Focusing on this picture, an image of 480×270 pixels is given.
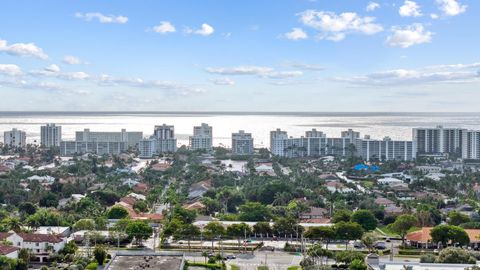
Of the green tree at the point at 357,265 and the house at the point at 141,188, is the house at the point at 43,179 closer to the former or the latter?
the house at the point at 141,188

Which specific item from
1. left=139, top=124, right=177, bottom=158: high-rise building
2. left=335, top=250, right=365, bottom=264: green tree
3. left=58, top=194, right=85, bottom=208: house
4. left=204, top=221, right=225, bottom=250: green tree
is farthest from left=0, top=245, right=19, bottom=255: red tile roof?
left=139, top=124, right=177, bottom=158: high-rise building

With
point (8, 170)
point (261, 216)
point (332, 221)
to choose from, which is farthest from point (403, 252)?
point (8, 170)

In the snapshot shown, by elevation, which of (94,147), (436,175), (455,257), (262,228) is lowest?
(262,228)

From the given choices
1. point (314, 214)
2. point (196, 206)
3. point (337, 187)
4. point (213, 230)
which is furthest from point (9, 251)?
point (337, 187)

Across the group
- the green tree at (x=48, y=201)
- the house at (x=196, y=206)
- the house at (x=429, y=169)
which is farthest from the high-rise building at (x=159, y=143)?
the house at (x=196, y=206)

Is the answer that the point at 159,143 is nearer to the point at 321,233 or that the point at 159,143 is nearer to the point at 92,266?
the point at 321,233

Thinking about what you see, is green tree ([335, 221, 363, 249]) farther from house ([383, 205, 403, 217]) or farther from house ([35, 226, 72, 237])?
house ([35, 226, 72, 237])
